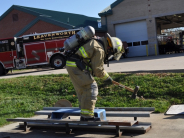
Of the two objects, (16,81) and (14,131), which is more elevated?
(16,81)

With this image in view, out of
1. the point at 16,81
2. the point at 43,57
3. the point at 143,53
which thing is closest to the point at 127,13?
the point at 143,53

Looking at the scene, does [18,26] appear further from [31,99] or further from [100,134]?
[100,134]

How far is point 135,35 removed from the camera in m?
28.2

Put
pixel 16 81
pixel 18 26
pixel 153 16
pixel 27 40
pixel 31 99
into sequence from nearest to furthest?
pixel 31 99 < pixel 16 81 < pixel 27 40 < pixel 153 16 < pixel 18 26

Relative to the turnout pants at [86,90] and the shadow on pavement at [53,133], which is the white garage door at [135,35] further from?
the turnout pants at [86,90]

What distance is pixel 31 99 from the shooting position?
8.77 m

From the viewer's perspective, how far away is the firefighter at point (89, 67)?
503 cm

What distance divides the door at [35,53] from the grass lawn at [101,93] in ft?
28.1

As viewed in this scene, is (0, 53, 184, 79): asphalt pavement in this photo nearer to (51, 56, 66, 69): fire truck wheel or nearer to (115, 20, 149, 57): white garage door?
(51, 56, 66, 69): fire truck wheel

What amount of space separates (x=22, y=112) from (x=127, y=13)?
22.0 meters

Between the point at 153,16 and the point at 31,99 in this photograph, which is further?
the point at 153,16

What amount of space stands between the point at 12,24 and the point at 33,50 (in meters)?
14.8

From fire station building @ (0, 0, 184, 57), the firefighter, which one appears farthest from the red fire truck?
the firefighter

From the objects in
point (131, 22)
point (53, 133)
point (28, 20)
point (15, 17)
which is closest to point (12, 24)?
point (15, 17)
